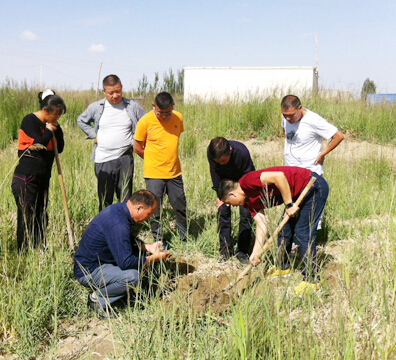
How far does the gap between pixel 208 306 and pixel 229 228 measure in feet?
4.56

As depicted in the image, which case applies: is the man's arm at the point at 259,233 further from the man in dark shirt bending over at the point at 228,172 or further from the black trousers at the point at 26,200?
the black trousers at the point at 26,200

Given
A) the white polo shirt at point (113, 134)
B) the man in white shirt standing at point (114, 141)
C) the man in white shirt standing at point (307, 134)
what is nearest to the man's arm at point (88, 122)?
the man in white shirt standing at point (114, 141)

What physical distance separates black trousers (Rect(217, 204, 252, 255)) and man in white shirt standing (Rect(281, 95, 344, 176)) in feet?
2.54

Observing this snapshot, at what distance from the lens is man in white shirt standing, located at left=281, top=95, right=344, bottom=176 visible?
4785 mm

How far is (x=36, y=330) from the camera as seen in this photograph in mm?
3518

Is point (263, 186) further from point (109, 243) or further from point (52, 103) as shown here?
point (52, 103)

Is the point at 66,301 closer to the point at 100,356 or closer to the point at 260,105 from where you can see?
the point at 100,356

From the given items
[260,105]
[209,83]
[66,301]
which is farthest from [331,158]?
[209,83]

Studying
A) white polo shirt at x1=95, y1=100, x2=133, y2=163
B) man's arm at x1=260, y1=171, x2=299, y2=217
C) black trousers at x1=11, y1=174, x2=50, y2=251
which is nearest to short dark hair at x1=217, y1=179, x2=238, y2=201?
man's arm at x1=260, y1=171, x2=299, y2=217

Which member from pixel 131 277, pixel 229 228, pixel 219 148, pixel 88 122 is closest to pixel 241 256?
pixel 229 228

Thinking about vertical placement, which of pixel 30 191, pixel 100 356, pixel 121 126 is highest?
pixel 121 126

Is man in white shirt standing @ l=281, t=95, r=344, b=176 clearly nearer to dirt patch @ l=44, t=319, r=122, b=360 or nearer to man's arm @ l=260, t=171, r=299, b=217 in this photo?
man's arm @ l=260, t=171, r=299, b=217

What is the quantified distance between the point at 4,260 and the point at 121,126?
2072 millimetres

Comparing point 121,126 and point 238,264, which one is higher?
point 121,126
